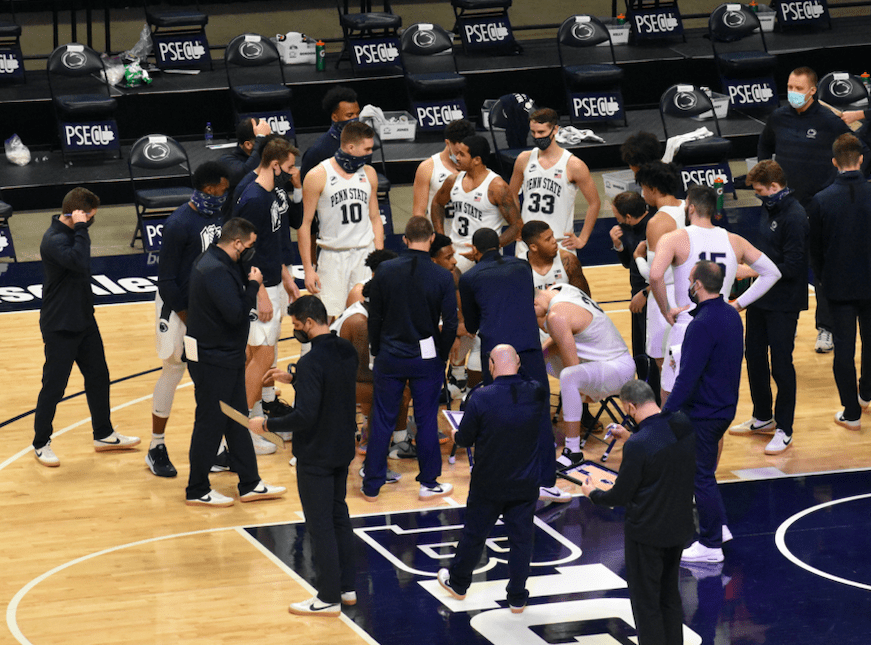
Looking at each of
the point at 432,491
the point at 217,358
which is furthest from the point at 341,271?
the point at 432,491

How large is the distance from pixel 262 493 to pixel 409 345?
1.36 meters

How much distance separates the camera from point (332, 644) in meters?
6.18

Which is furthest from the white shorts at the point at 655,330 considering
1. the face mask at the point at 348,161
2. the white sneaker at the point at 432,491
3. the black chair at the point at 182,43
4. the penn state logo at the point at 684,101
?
the black chair at the point at 182,43

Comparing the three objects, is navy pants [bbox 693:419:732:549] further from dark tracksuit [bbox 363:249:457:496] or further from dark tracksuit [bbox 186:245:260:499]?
dark tracksuit [bbox 186:245:260:499]

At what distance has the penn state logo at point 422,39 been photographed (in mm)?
16016

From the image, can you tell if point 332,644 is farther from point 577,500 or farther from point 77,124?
point 77,124

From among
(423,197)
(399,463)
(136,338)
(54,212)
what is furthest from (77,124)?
(399,463)

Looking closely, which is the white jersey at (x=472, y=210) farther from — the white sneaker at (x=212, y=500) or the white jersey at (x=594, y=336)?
the white sneaker at (x=212, y=500)

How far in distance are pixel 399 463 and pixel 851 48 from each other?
38.9 ft

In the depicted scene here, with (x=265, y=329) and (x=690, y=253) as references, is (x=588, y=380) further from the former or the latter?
(x=265, y=329)

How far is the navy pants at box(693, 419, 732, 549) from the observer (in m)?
6.81

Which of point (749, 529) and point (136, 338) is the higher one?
point (136, 338)

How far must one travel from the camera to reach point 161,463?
27.2ft

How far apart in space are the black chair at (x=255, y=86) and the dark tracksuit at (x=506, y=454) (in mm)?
9695
